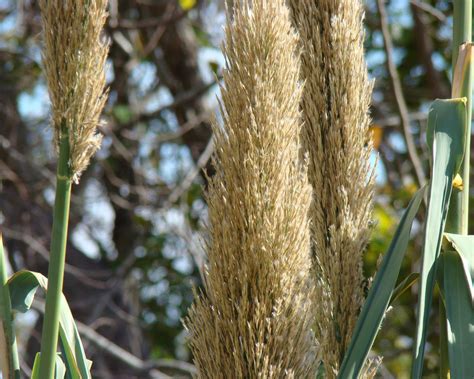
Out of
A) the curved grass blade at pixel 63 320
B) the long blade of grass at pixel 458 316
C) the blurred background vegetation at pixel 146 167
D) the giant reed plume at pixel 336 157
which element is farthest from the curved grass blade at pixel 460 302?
the blurred background vegetation at pixel 146 167

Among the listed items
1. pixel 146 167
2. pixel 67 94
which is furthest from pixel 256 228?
pixel 146 167

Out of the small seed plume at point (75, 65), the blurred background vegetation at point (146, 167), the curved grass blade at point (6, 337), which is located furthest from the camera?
the blurred background vegetation at point (146, 167)

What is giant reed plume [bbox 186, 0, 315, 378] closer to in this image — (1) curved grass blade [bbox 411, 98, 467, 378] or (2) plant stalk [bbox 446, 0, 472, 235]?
(1) curved grass blade [bbox 411, 98, 467, 378]

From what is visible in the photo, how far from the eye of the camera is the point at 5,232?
4.30 m

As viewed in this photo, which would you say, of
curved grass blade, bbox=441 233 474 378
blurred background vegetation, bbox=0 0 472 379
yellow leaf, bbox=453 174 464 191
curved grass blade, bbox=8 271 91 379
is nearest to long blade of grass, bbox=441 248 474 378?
curved grass blade, bbox=441 233 474 378

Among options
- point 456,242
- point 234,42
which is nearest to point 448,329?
point 456,242

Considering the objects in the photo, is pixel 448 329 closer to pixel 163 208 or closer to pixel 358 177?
pixel 358 177

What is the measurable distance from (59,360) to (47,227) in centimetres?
354

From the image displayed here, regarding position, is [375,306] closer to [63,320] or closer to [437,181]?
[437,181]

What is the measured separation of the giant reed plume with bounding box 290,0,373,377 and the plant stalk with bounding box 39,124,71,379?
15.9 inches

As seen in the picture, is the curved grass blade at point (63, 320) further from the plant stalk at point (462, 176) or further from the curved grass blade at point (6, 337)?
the plant stalk at point (462, 176)

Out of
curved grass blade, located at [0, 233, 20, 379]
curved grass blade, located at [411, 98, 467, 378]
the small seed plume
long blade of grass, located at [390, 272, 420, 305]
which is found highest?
the small seed plume

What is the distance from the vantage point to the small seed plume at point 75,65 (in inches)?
46.0

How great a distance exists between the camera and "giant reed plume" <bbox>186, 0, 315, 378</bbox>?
122 centimetres
